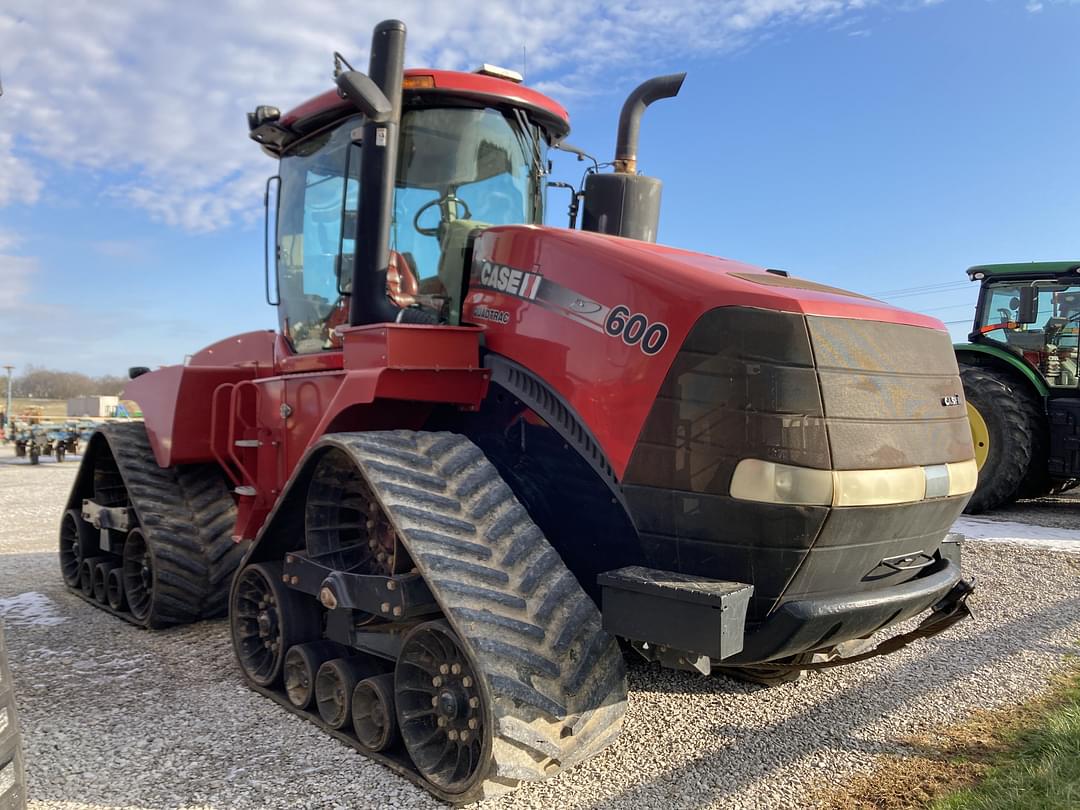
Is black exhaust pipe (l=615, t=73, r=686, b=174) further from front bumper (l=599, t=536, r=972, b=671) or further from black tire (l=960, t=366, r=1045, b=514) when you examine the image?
black tire (l=960, t=366, r=1045, b=514)

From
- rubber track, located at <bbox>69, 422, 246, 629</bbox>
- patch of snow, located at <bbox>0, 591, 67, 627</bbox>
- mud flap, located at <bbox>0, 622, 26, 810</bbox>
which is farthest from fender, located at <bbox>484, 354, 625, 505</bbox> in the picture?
patch of snow, located at <bbox>0, 591, 67, 627</bbox>

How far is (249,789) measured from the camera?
3.08 m

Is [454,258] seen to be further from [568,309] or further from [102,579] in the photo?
[102,579]

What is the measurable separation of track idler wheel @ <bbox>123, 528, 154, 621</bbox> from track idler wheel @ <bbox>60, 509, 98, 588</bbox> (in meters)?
0.94

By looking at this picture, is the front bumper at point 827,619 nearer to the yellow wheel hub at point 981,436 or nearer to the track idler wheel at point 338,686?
the track idler wheel at point 338,686

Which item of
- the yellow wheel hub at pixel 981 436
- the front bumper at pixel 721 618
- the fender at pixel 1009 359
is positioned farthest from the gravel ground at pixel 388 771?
the fender at pixel 1009 359

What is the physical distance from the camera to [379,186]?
3779mm

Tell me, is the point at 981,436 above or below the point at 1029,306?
below

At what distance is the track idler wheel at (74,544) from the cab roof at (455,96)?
3.68m

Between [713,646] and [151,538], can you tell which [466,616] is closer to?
[713,646]

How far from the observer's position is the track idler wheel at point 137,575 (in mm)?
5461

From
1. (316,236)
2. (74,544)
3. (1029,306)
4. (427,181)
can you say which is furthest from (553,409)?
(1029,306)

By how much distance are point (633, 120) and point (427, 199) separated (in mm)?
1214

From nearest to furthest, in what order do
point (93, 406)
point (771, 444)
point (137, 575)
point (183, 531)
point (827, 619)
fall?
point (771, 444) < point (827, 619) < point (183, 531) < point (137, 575) < point (93, 406)
